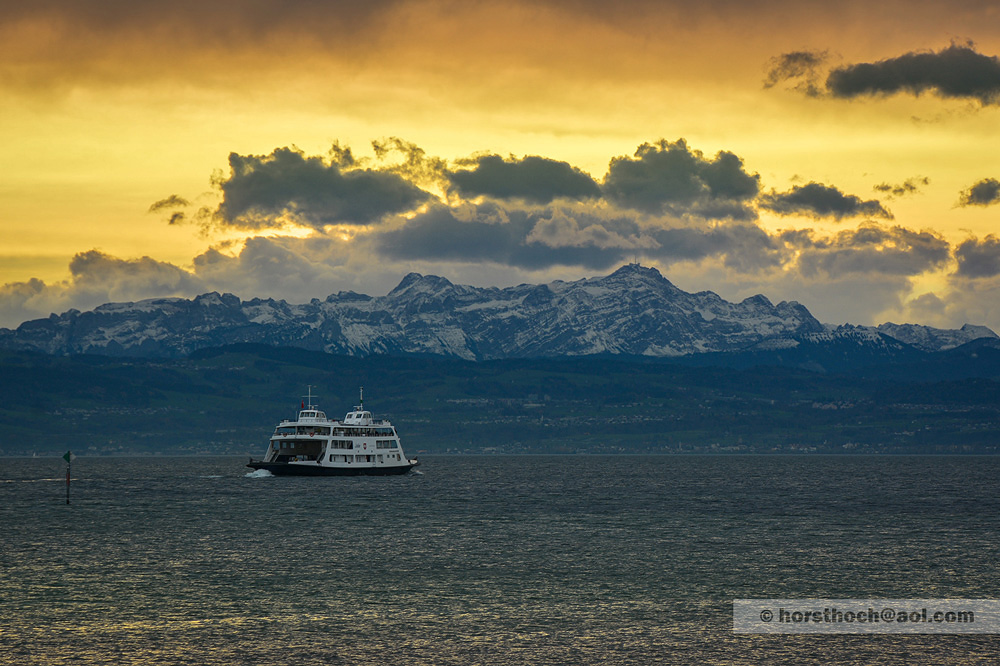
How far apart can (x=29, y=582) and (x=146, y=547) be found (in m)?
26.3

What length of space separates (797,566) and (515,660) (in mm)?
45343

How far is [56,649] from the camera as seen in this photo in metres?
58.9

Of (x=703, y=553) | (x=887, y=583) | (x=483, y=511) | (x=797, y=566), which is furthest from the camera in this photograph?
(x=483, y=511)

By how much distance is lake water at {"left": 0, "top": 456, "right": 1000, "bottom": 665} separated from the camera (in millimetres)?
59719

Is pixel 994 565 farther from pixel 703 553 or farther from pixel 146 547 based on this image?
pixel 146 547

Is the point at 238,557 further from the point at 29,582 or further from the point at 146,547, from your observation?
the point at 29,582

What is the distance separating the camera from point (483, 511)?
16300 cm

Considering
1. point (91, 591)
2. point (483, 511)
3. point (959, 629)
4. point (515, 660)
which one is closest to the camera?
point (515, 660)

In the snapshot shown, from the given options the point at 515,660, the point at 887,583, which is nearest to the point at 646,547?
the point at 887,583

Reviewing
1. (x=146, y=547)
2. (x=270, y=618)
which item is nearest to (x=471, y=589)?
(x=270, y=618)

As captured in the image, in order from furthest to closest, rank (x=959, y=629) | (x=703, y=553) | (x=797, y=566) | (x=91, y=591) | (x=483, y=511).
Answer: (x=483, y=511) < (x=703, y=553) < (x=797, y=566) < (x=91, y=591) < (x=959, y=629)

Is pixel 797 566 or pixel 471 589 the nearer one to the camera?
pixel 471 589

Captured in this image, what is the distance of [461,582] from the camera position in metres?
85.1

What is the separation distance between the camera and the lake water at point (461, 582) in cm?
5972
